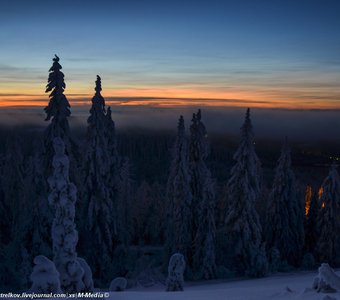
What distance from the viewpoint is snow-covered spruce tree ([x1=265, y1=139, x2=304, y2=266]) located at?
4431 centimetres

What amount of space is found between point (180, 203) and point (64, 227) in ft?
87.2

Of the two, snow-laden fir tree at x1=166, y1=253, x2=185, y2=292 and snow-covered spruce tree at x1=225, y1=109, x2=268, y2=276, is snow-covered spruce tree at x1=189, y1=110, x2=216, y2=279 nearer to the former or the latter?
snow-covered spruce tree at x1=225, y1=109, x2=268, y2=276

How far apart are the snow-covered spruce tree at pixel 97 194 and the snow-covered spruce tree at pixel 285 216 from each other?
20101mm

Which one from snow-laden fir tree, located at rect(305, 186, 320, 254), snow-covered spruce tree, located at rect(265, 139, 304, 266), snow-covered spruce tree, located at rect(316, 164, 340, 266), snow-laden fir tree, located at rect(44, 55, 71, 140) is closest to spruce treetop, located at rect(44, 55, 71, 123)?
snow-laden fir tree, located at rect(44, 55, 71, 140)

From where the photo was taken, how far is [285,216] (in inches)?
1756

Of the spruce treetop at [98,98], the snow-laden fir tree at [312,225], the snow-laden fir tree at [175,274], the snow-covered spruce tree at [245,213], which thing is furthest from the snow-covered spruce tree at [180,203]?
the snow-laden fir tree at [175,274]

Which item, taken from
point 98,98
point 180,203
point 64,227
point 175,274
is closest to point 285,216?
point 180,203

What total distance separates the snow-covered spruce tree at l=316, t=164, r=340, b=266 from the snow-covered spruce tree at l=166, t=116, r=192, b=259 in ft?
49.3

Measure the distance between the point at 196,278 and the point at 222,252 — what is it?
5063 millimetres

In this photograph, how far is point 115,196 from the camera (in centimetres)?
3644

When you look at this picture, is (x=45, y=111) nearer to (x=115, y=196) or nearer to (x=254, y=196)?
(x=115, y=196)

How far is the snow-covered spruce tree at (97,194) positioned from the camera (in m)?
32.4

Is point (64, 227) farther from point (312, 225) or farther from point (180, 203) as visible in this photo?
point (312, 225)

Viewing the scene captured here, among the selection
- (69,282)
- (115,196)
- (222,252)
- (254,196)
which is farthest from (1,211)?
(69,282)
